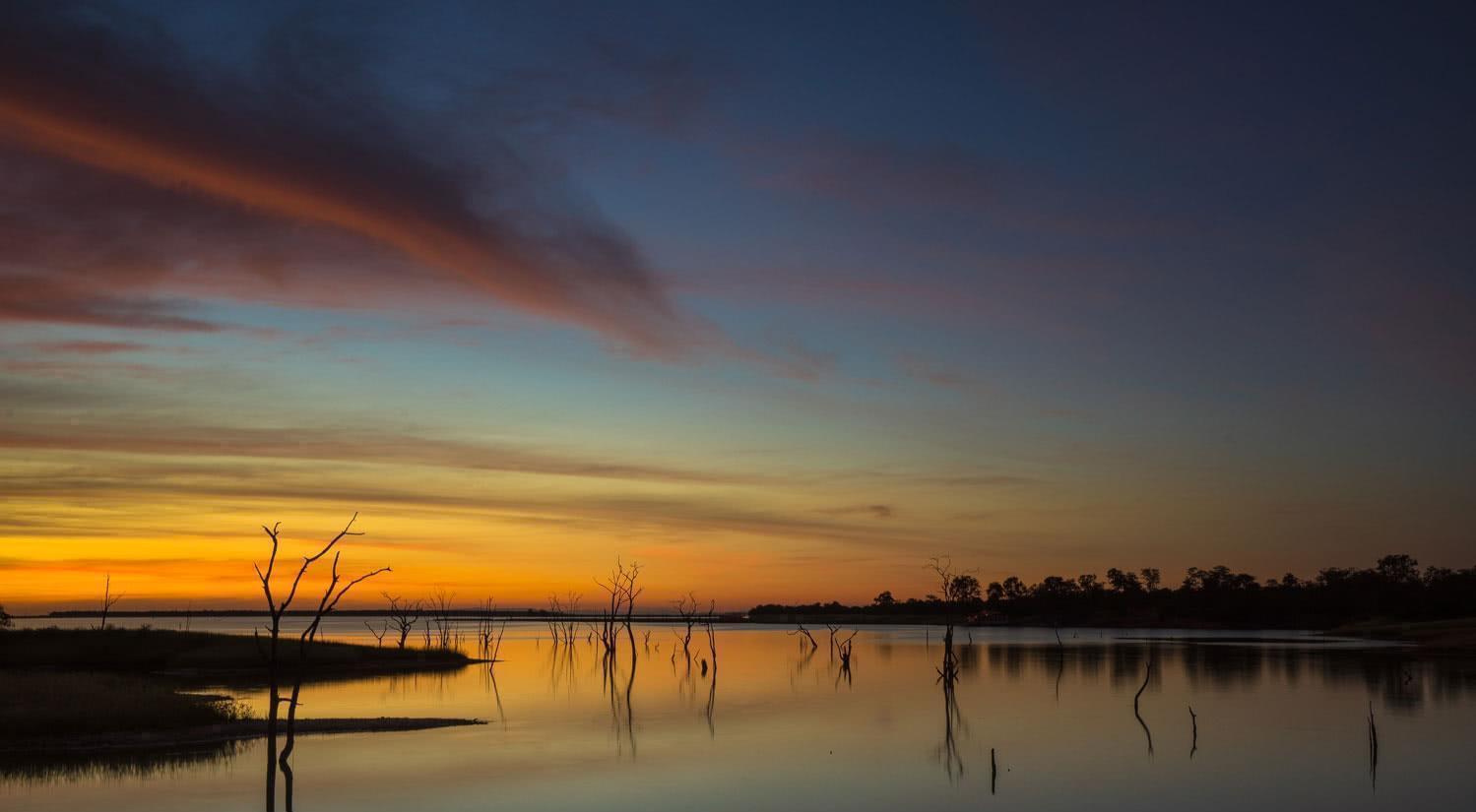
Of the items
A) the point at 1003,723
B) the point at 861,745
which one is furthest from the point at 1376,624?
the point at 861,745

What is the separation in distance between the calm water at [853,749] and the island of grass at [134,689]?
3.04m

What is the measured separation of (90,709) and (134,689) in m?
5.67

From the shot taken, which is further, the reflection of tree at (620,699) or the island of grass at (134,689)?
the reflection of tree at (620,699)

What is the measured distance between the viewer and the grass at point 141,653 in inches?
2425

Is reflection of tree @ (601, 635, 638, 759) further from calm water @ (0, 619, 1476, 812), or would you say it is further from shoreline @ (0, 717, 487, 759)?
shoreline @ (0, 717, 487, 759)

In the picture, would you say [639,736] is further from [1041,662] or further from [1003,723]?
[1041,662]

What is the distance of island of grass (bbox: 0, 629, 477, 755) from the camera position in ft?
118

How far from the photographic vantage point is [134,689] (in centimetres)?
4381

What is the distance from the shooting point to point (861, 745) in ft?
135

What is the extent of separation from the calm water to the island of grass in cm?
304

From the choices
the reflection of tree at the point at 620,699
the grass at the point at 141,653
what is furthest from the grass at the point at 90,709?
the grass at the point at 141,653

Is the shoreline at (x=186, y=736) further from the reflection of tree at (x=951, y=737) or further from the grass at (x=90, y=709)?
the reflection of tree at (x=951, y=737)

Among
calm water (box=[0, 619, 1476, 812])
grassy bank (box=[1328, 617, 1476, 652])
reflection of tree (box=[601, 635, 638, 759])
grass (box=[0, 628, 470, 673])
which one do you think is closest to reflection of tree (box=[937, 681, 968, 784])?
calm water (box=[0, 619, 1476, 812])

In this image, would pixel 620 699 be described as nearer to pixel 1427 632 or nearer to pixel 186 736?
pixel 186 736
